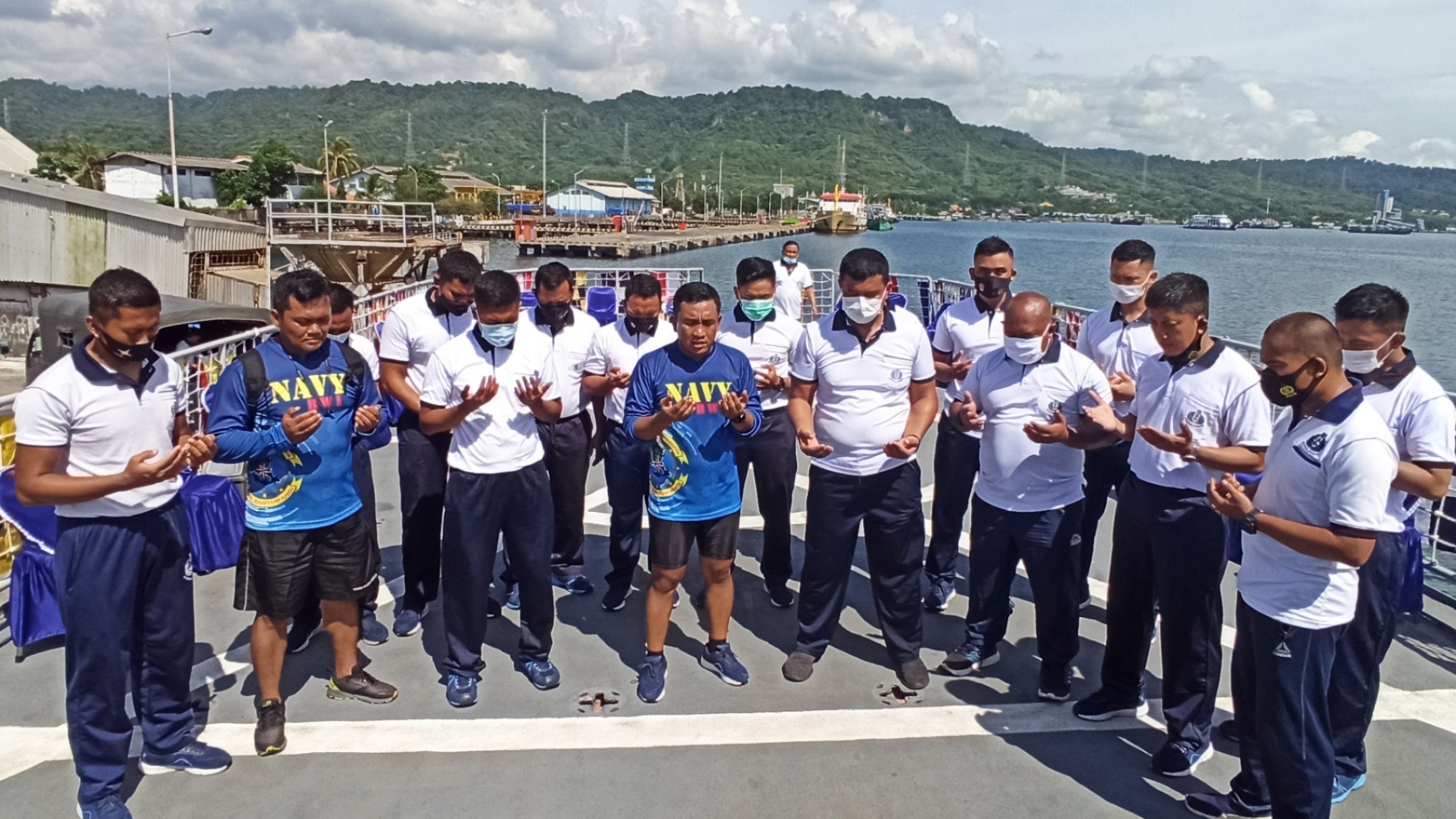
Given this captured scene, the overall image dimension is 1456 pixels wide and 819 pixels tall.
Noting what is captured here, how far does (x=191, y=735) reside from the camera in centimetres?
377

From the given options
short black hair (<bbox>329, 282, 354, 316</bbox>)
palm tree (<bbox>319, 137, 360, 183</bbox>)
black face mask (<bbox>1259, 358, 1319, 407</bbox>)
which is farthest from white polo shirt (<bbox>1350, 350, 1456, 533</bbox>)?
palm tree (<bbox>319, 137, 360, 183</bbox>)

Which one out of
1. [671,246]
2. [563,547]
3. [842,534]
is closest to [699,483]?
[842,534]

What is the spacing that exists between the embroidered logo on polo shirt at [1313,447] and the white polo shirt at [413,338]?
13.6ft

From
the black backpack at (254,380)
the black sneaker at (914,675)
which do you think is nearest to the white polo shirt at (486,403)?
the black backpack at (254,380)

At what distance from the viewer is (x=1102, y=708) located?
165 inches

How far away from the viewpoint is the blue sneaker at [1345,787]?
355 cm

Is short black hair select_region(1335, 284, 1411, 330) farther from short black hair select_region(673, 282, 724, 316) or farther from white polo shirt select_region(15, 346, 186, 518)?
white polo shirt select_region(15, 346, 186, 518)

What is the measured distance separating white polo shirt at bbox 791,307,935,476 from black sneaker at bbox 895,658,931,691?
3.29 ft

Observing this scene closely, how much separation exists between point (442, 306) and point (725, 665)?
8.61ft

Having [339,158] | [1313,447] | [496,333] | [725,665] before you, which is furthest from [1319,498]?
[339,158]

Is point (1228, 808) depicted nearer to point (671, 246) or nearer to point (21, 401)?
point (21, 401)

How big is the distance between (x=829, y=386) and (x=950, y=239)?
408 feet

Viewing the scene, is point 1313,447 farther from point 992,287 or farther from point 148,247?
point 148,247

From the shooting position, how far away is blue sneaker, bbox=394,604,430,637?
5.02m
